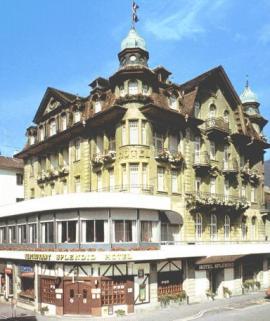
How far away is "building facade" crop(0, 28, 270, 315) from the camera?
36.4 m

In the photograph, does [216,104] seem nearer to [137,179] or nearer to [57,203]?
[137,179]

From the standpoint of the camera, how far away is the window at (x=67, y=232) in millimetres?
36875

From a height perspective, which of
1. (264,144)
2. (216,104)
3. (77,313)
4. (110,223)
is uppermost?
(216,104)

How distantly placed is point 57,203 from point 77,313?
830 cm

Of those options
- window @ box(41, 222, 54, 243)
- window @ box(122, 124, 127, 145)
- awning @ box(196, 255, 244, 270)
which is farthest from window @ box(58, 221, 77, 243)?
awning @ box(196, 255, 244, 270)

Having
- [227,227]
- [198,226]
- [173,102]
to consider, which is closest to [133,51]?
[173,102]

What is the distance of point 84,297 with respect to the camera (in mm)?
35812

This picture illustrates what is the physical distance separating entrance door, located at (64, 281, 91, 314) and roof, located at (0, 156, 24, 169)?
28937 millimetres

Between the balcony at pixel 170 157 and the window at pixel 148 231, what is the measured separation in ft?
20.9

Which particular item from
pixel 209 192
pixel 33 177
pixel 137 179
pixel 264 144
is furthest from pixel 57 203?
pixel 264 144

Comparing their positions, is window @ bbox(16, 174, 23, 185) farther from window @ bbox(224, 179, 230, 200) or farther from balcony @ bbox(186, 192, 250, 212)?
window @ bbox(224, 179, 230, 200)

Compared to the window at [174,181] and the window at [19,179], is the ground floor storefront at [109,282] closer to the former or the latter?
the window at [174,181]

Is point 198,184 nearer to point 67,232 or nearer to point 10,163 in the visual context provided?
point 67,232

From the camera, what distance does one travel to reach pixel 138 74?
139 ft
